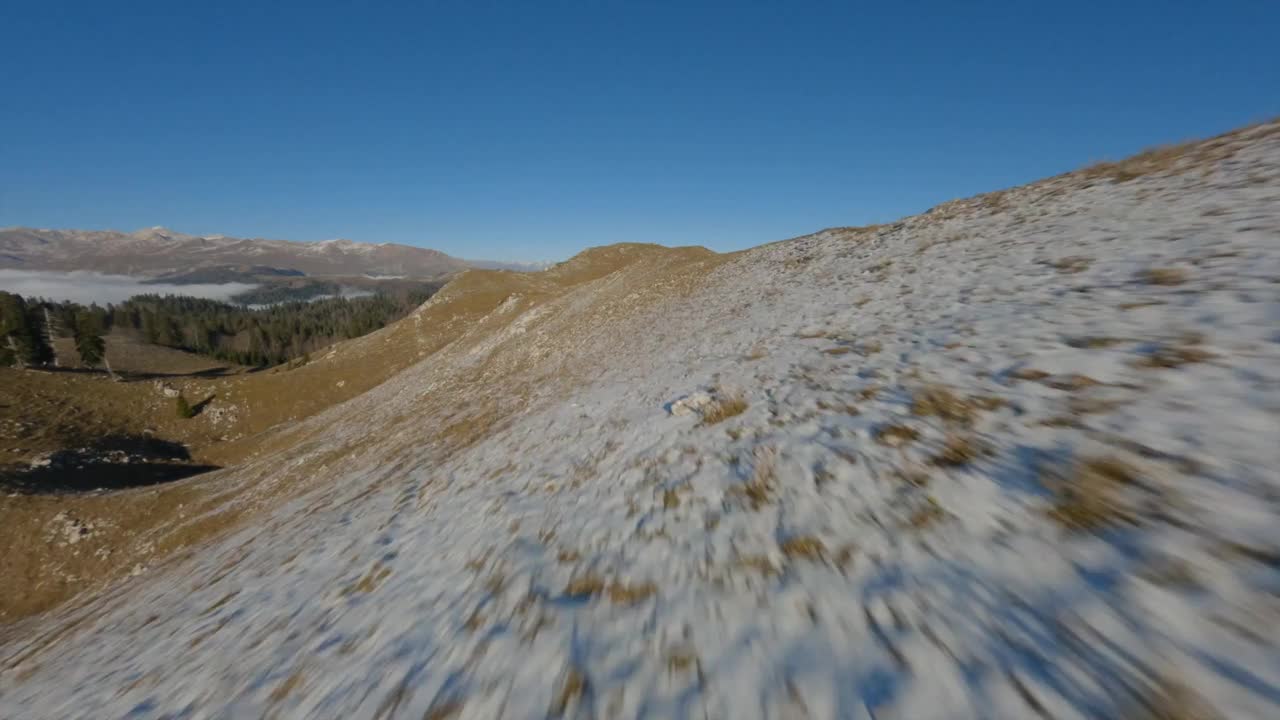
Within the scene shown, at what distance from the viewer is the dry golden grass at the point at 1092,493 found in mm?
3875

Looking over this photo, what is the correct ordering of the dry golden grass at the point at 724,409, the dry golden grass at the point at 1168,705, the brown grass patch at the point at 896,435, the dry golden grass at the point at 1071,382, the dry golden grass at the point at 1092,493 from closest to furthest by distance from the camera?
the dry golden grass at the point at 1168,705
the dry golden grass at the point at 1092,493
the dry golden grass at the point at 1071,382
the brown grass patch at the point at 896,435
the dry golden grass at the point at 724,409

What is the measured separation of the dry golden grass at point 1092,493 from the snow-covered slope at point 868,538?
0.09 feet

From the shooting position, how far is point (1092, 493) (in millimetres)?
4148

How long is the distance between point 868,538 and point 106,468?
53819 mm

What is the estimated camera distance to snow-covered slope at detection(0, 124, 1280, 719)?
319cm

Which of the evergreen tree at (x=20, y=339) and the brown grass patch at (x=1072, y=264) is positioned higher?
the brown grass patch at (x=1072, y=264)

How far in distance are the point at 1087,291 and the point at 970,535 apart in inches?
277

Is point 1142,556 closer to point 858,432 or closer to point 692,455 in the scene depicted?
point 858,432

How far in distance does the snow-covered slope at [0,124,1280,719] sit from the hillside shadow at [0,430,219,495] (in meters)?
23.5

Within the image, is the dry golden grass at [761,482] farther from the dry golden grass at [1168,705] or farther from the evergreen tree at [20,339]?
the evergreen tree at [20,339]

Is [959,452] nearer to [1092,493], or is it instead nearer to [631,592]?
[1092,493]

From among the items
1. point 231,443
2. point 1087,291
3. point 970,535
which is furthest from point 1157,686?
point 231,443

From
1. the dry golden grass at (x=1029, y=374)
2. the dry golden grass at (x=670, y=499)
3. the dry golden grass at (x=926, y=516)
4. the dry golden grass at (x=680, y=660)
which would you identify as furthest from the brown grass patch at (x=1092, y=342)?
the dry golden grass at (x=680, y=660)

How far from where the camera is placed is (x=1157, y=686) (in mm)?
2703
